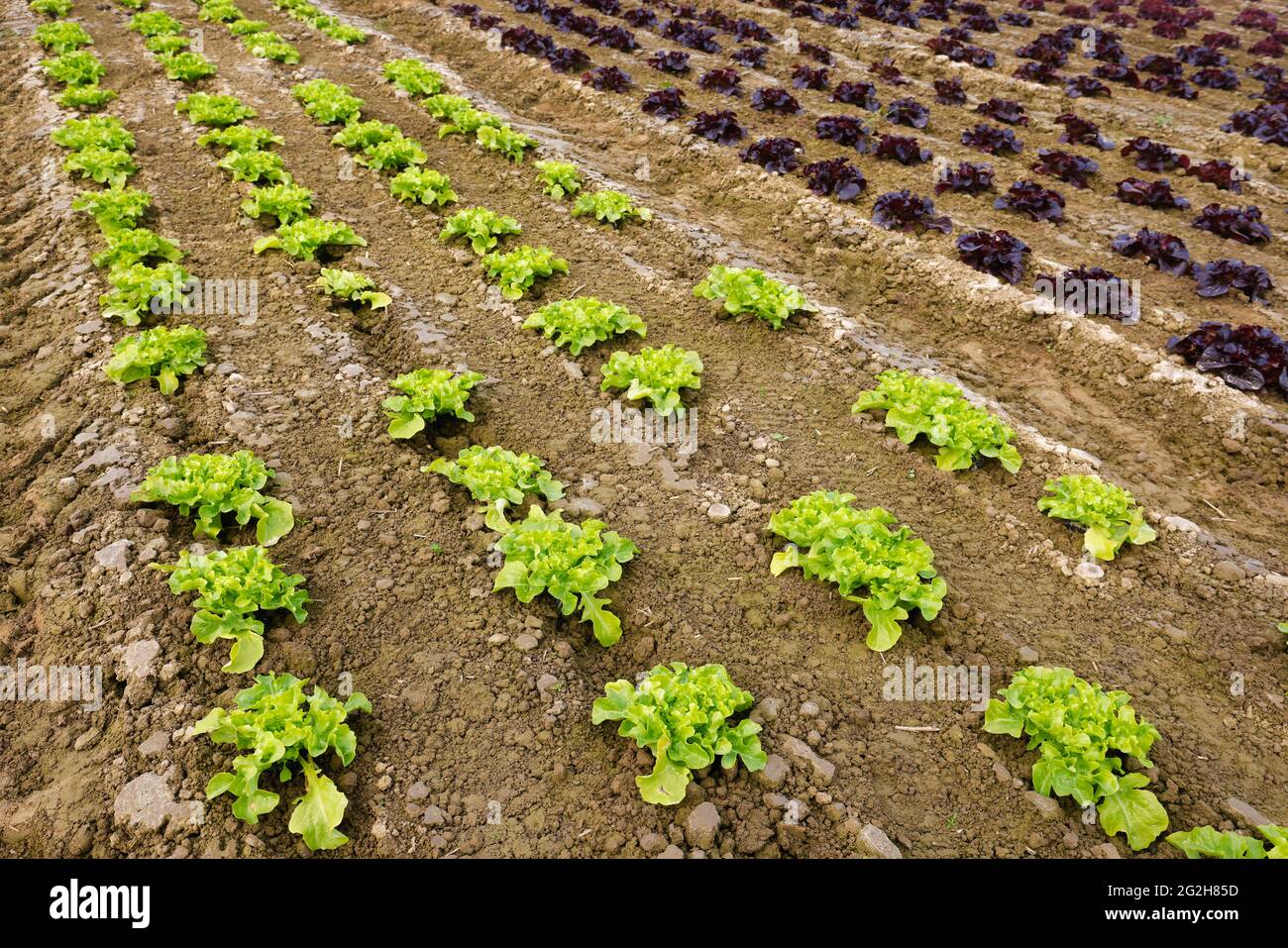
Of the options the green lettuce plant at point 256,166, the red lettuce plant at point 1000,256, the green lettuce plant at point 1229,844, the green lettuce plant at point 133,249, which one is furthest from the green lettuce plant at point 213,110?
the green lettuce plant at point 1229,844

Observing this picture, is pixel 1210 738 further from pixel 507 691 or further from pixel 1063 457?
pixel 507 691

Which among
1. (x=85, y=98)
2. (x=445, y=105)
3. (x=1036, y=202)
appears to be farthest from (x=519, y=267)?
(x=85, y=98)

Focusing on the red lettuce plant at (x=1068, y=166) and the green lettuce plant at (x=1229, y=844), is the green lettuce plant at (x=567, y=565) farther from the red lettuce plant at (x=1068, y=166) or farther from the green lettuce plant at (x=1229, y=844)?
the red lettuce plant at (x=1068, y=166)

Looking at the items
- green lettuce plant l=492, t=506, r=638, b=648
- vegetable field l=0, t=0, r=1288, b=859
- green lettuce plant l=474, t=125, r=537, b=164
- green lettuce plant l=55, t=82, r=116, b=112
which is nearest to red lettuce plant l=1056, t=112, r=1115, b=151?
vegetable field l=0, t=0, r=1288, b=859

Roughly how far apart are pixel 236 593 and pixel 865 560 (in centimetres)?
372

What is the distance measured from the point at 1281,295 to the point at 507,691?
342 inches

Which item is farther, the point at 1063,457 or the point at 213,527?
the point at 1063,457

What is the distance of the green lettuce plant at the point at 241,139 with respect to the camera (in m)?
9.80

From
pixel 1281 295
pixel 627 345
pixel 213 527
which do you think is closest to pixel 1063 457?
pixel 627 345

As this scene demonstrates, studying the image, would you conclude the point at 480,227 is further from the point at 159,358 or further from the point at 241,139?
the point at 241,139

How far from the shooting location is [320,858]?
3.67 m
